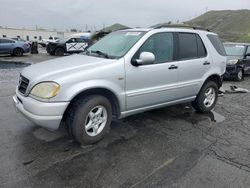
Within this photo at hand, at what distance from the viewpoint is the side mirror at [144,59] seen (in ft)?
12.8

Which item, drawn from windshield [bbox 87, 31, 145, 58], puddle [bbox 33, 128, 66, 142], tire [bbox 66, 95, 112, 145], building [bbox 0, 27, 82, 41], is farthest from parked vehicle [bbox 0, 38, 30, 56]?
building [bbox 0, 27, 82, 41]

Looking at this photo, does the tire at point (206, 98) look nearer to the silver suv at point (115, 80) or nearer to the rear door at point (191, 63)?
the silver suv at point (115, 80)

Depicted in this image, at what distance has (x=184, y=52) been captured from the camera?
4.86 meters

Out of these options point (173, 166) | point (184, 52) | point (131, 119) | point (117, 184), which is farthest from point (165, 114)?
point (117, 184)

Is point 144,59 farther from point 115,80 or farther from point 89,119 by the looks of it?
point 89,119

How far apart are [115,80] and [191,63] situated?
6.26 feet

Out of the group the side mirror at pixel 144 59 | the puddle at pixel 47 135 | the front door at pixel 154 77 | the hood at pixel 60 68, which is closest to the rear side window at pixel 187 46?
the front door at pixel 154 77

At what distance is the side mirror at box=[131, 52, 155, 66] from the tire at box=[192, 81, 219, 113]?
78.2 inches

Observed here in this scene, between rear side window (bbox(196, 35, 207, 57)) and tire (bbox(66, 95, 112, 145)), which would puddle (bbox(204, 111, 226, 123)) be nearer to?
rear side window (bbox(196, 35, 207, 57))

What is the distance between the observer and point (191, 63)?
194 inches

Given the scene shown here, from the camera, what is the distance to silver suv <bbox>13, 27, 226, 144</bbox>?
134 inches

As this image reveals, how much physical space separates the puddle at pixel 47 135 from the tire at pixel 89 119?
537 mm

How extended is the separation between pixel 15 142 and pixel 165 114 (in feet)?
10.1

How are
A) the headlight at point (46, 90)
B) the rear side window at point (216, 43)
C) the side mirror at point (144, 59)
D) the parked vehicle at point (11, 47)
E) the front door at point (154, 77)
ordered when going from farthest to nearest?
the parked vehicle at point (11, 47)
the rear side window at point (216, 43)
the front door at point (154, 77)
the side mirror at point (144, 59)
the headlight at point (46, 90)
